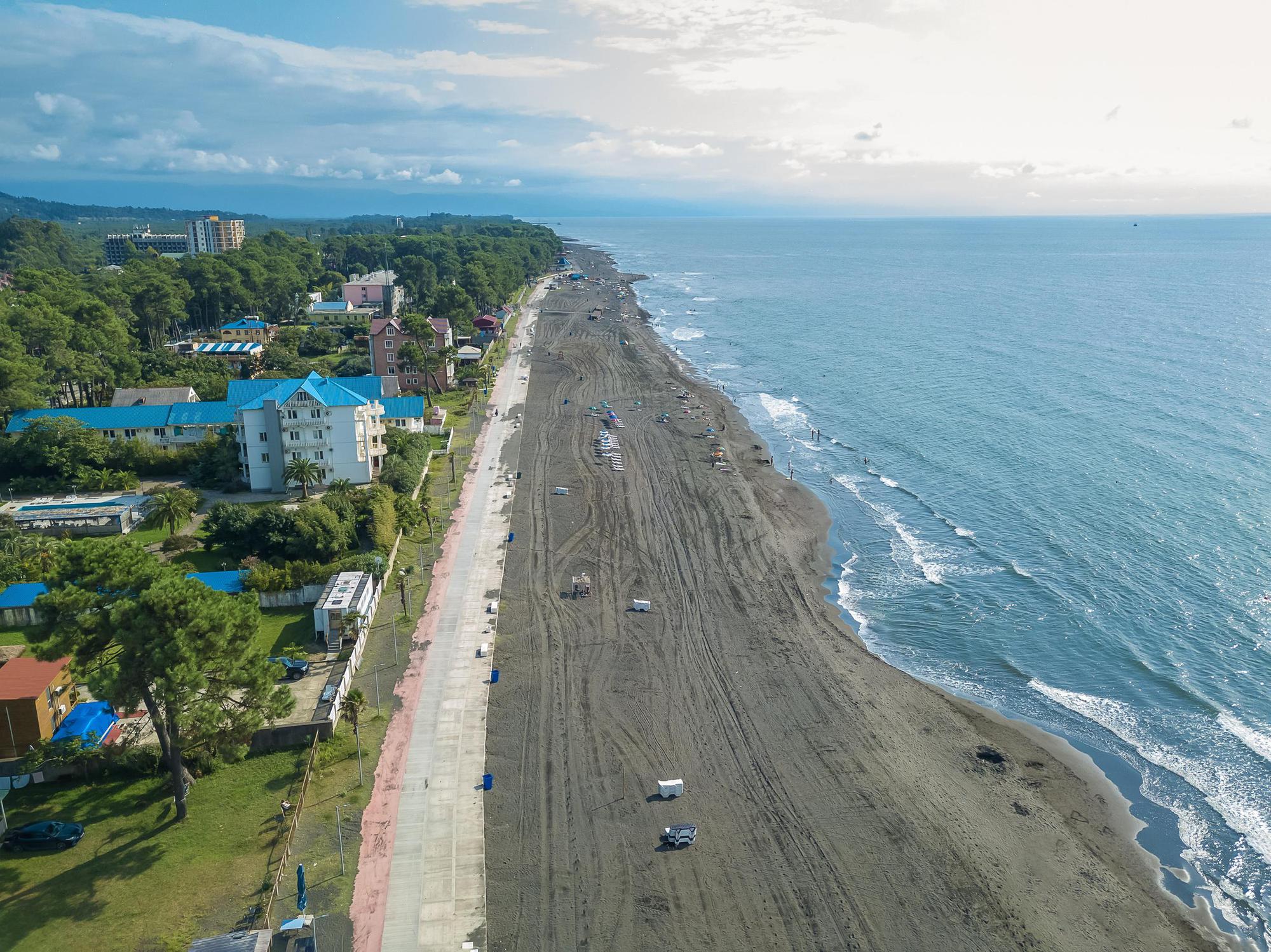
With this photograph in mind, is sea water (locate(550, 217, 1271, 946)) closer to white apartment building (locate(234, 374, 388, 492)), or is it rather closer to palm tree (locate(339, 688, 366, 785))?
palm tree (locate(339, 688, 366, 785))

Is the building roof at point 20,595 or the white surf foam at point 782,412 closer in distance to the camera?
the building roof at point 20,595

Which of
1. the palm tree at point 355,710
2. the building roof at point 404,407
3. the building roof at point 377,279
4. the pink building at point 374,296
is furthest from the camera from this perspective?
the building roof at point 377,279

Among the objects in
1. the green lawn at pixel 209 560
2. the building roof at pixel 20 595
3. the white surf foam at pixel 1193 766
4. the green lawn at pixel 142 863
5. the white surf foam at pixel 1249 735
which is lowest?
the white surf foam at pixel 1193 766

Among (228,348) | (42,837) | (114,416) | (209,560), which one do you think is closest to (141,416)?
(114,416)

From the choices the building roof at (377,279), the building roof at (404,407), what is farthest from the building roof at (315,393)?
the building roof at (377,279)

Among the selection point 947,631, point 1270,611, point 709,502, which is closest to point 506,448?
point 709,502

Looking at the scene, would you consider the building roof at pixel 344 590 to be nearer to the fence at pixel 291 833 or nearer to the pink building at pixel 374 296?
the fence at pixel 291 833
